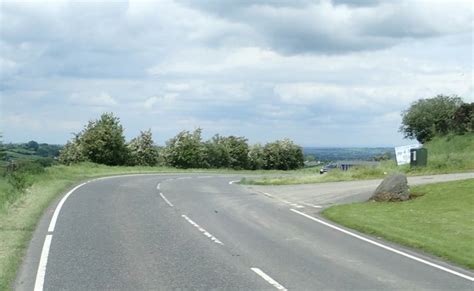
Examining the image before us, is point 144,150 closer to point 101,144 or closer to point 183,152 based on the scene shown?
point 183,152

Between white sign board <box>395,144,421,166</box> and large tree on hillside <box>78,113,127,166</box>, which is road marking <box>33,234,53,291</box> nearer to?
white sign board <box>395,144,421,166</box>

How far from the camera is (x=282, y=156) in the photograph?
332 feet

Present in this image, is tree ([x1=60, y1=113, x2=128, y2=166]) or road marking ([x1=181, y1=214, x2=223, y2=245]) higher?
tree ([x1=60, y1=113, x2=128, y2=166])

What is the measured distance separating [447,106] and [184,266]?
59.4 m

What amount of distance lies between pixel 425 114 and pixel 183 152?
97.2 ft

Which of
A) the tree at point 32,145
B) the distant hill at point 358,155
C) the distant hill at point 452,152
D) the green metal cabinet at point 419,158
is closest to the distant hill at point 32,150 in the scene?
the tree at point 32,145

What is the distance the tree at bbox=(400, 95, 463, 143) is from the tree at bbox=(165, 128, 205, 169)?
26311 mm

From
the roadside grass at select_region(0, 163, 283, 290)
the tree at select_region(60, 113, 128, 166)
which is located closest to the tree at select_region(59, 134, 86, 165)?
the tree at select_region(60, 113, 128, 166)

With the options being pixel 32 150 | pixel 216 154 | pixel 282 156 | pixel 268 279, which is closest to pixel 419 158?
pixel 268 279

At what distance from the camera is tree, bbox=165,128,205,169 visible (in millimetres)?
76250

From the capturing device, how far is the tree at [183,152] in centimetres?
7625

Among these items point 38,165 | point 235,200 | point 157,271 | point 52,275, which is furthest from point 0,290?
point 38,165

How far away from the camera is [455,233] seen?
14.8 metres

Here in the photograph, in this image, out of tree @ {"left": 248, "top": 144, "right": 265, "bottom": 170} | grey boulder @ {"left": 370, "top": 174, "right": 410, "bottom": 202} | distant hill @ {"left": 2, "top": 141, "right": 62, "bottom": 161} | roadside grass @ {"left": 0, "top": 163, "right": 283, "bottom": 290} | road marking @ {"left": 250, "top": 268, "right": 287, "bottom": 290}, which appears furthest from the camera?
tree @ {"left": 248, "top": 144, "right": 265, "bottom": 170}
